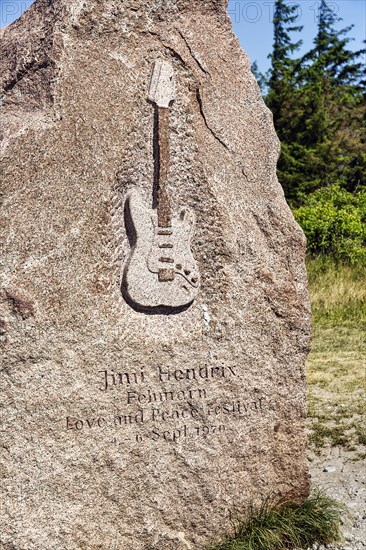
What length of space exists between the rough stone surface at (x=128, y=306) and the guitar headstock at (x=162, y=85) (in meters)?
0.05

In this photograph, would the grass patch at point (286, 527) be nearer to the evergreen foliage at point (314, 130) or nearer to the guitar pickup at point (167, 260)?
the guitar pickup at point (167, 260)

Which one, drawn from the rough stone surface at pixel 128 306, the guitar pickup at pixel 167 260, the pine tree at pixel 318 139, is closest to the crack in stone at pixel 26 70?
Result: the rough stone surface at pixel 128 306

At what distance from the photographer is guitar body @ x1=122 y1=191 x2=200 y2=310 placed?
10.1ft

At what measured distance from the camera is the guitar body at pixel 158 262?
Answer: 3080 mm

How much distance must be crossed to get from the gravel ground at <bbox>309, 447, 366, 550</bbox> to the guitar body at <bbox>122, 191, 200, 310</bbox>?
1.43 meters

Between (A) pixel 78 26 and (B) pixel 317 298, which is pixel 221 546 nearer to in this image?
(A) pixel 78 26

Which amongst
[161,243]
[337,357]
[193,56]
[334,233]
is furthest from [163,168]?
[334,233]

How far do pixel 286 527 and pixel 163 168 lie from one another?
1.74 meters

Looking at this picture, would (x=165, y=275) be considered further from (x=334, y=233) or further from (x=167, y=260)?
(x=334, y=233)

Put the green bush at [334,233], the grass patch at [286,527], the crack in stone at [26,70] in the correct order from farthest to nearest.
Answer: the green bush at [334,233] < the grass patch at [286,527] < the crack in stone at [26,70]

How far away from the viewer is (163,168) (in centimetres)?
315

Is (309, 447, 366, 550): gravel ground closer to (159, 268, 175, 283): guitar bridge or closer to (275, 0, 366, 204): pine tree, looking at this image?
(159, 268, 175, 283): guitar bridge

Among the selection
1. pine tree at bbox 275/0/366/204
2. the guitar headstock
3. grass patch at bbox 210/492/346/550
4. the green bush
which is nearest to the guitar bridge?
the guitar headstock

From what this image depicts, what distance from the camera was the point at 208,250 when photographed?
3.26 meters
